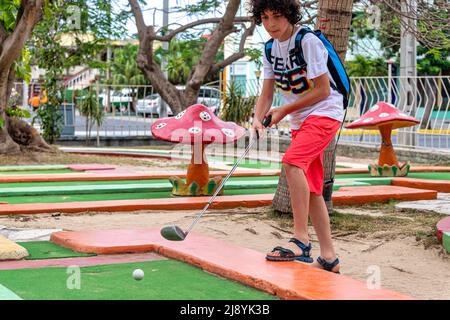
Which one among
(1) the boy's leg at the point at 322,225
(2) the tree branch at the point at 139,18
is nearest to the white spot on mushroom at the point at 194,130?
(1) the boy's leg at the point at 322,225

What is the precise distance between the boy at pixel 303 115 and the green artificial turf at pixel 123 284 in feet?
1.91

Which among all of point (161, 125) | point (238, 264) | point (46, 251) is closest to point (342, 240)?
point (238, 264)

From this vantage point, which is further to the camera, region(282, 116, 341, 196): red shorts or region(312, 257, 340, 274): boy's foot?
region(312, 257, 340, 274): boy's foot

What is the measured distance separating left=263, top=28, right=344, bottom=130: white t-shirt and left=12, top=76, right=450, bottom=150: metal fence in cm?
1029

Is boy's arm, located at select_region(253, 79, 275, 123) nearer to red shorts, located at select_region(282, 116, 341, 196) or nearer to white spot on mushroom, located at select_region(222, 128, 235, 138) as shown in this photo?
red shorts, located at select_region(282, 116, 341, 196)

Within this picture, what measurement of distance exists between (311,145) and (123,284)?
4.37ft

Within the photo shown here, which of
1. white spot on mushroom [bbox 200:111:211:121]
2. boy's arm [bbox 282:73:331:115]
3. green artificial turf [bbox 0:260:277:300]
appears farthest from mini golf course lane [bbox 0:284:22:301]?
white spot on mushroom [bbox 200:111:211:121]

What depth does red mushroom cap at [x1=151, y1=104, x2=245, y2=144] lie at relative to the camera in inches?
365

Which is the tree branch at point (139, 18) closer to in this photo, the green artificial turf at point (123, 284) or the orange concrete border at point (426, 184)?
the orange concrete border at point (426, 184)

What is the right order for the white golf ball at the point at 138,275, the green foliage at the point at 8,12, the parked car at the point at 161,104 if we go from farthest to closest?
the parked car at the point at 161,104 < the green foliage at the point at 8,12 < the white golf ball at the point at 138,275

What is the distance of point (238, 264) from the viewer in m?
4.91

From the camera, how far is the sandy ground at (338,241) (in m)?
5.31
